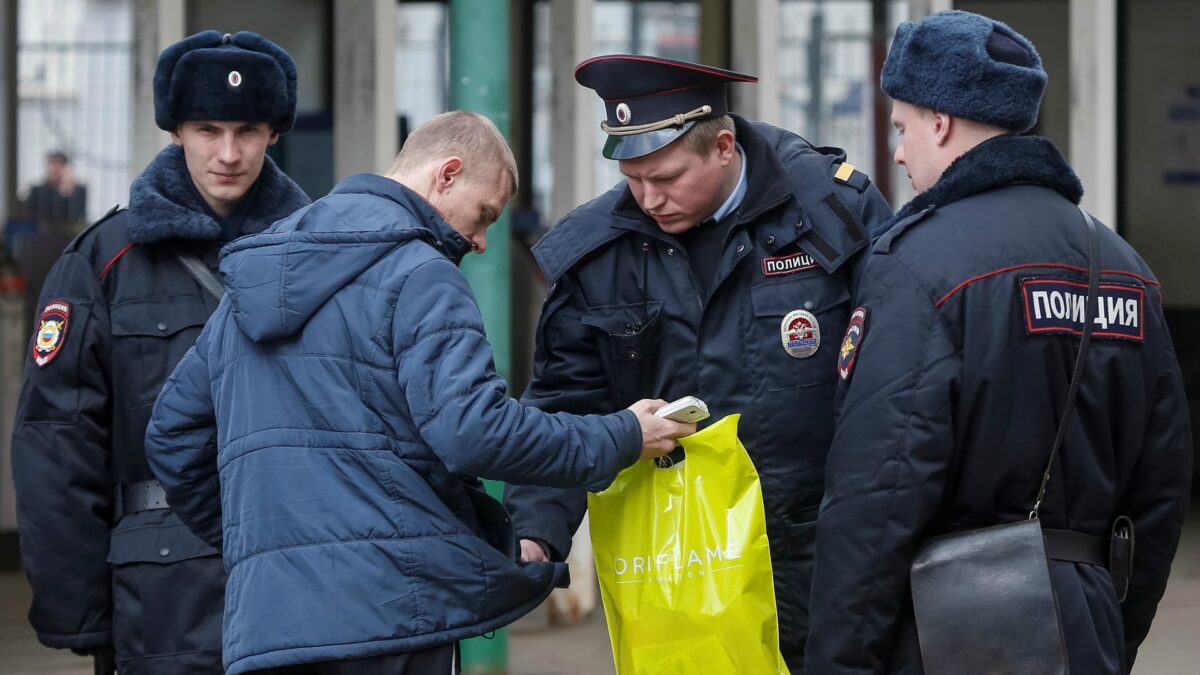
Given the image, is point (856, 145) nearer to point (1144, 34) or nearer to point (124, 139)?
point (1144, 34)

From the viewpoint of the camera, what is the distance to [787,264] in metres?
2.95

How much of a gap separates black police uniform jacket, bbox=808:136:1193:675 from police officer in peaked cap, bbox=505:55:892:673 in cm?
42

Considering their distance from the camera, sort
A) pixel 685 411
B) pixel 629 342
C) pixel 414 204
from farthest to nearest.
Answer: pixel 629 342, pixel 685 411, pixel 414 204

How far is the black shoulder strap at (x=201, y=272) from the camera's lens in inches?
126

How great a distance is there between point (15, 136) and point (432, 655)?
10.3m

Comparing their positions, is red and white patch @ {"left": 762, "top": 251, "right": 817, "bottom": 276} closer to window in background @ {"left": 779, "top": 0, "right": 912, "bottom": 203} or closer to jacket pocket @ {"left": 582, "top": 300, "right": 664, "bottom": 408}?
jacket pocket @ {"left": 582, "top": 300, "right": 664, "bottom": 408}

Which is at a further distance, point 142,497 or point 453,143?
point 142,497

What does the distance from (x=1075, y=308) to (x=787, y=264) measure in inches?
27.5

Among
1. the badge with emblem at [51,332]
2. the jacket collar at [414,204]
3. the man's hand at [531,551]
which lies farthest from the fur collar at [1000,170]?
the badge with emblem at [51,332]

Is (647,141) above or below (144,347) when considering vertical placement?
above

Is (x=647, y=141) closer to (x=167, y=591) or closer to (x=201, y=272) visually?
(x=201, y=272)

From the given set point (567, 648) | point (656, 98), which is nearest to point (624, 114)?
point (656, 98)

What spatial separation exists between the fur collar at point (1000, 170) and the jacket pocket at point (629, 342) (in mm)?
680

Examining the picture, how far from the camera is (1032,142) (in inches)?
97.5
